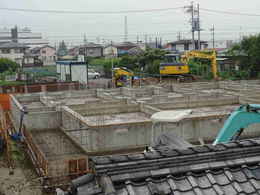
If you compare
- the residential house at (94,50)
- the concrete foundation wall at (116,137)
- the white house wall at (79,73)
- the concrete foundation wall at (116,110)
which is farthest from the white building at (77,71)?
the residential house at (94,50)

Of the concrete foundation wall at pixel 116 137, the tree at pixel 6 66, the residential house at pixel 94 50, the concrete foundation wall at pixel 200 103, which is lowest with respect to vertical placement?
the concrete foundation wall at pixel 116 137

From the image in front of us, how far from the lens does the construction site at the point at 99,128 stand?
9.45 m

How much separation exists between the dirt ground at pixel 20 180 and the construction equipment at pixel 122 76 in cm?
1481

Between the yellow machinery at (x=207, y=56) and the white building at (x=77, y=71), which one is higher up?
the yellow machinery at (x=207, y=56)

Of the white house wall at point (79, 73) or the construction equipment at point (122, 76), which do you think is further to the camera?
the white house wall at point (79, 73)

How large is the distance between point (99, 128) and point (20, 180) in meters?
2.64

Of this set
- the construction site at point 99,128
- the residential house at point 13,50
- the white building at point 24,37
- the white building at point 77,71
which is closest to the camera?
the construction site at point 99,128

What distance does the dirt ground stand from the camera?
353 inches

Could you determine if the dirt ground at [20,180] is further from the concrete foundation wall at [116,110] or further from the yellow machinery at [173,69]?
the yellow machinery at [173,69]

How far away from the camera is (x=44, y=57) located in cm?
6619

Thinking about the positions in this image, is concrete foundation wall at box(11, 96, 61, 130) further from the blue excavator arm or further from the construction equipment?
the construction equipment

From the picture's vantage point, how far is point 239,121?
20.0 feet

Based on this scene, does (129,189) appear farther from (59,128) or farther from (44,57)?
(44,57)

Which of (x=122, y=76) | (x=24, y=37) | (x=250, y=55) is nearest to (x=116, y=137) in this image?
(x=122, y=76)
